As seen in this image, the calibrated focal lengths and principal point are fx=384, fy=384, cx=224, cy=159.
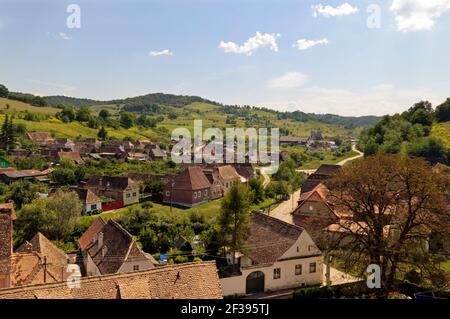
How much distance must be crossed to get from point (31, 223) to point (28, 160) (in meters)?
49.2

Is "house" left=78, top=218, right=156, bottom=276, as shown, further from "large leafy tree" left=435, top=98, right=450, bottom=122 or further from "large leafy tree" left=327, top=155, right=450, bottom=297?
"large leafy tree" left=435, top=98, right=450, bottom=122

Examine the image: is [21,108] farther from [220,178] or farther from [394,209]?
[394,209]

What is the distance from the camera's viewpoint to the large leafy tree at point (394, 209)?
23.4 meters

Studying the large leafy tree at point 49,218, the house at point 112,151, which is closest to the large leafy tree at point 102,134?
the house at point 112,151

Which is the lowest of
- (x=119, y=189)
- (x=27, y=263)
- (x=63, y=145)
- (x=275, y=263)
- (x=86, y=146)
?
(x=275, y=263)

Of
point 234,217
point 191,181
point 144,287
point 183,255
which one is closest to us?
point 144,287

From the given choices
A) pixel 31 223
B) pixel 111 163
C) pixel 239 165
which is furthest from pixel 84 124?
pixel 31 223

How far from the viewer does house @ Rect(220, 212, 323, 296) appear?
2586cm

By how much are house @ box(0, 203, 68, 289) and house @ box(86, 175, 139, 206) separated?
27.7 meters

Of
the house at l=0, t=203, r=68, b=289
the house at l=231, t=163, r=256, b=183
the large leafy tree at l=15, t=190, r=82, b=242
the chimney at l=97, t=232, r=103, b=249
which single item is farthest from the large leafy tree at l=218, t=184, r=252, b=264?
the house at l=231, t=163, r=256, b=183

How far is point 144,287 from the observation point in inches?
513

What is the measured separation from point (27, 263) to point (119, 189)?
118 ft

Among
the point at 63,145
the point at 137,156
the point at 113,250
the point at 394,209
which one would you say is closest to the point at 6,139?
the point at 63,145
